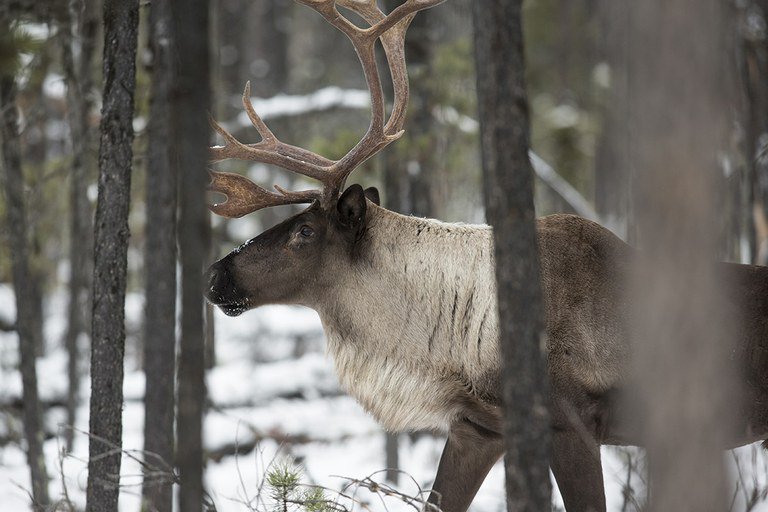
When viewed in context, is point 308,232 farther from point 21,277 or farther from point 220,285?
point 21,277

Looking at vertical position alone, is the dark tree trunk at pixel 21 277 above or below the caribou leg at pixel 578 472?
above

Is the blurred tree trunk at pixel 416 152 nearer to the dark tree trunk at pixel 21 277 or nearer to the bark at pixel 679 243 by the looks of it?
the dark tree trunk at pixel 21 277

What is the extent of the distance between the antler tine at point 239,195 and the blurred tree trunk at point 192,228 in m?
2.16

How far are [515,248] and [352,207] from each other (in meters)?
2.07

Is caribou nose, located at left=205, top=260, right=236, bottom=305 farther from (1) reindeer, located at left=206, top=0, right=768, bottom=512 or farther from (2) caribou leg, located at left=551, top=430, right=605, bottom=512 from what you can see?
(2) caribou leg, located at left=551, top=430, right=605, bottom=512

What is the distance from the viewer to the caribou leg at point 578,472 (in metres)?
3.86

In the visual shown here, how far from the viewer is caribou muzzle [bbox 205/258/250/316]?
4.55 m

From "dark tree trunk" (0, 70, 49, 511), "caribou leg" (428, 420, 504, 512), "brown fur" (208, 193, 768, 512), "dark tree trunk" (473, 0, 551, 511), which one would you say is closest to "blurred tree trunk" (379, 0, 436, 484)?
"brown fur" (208, 193, 768, 512)

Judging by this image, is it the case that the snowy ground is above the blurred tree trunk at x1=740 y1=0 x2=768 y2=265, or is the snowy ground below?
below

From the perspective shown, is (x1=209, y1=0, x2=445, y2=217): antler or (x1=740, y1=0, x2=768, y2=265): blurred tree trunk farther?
(x1=740, y1=0, x2=768, y2=265): blurred tree trunk

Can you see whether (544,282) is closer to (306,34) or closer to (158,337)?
(158,337)

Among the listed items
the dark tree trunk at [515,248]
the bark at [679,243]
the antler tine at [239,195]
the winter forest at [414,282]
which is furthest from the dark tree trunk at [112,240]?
the bark at [679,243]

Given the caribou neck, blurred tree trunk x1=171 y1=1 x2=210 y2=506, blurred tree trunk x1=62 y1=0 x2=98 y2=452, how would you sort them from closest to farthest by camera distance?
blurred tree trunk x1=171 y1=1 x2=210 y2=506, the caribou neck, blurred tree trunk x1=62 y1=0 x2=98 y2=452

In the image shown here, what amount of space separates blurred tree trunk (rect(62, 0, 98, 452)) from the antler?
153 centimetres
